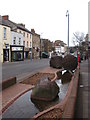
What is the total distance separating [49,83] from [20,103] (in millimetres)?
1496

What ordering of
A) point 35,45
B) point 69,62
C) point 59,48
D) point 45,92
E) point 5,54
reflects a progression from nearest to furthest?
point 45,92, point 69,62, point 5,54, point 35,45, point 59,48

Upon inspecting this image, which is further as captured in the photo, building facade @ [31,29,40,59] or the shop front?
building facade @ [31,29,40,59]

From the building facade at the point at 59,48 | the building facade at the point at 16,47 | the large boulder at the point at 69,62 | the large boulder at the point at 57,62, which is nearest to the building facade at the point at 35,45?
the building facade at the point at 16,47

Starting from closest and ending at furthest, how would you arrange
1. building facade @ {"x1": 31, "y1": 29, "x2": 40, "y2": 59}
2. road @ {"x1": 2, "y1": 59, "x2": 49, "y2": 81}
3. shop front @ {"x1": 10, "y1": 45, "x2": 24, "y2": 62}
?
road @ {"x1": 2, "y1": 59, "x2": 49, "y2": 81}, shop front @ {"x1": 10, "y1": 45, "x2": 24, "y2": 62}, building facade @ {"x1": 31, "y1": 29, "x2": 40, "y2": 59}

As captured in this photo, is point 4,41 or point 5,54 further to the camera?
point 5,54

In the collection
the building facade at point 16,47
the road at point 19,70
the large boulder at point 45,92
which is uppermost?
the building facade at point 16,47

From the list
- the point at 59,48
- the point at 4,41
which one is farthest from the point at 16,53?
the point at 59,48

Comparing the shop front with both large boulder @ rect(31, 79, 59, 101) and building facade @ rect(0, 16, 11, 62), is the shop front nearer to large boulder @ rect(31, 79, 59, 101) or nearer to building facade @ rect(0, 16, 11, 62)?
building facade @ rect(0, 16, 11, 62)

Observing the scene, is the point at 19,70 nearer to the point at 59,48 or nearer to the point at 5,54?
the point at 5,54

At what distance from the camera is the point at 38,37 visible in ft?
222

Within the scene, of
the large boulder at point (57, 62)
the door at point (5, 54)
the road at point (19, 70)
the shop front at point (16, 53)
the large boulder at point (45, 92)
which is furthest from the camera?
the shop front at point (16, 53)

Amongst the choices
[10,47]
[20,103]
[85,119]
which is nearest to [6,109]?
[20,103]

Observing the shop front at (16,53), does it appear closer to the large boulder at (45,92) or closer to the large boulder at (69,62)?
the large boulder at (69,62)

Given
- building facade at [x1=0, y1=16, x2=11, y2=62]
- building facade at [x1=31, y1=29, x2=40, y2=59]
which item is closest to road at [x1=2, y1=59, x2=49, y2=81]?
building facade at [x1=0, y1=16, x2=11, y2=62]
